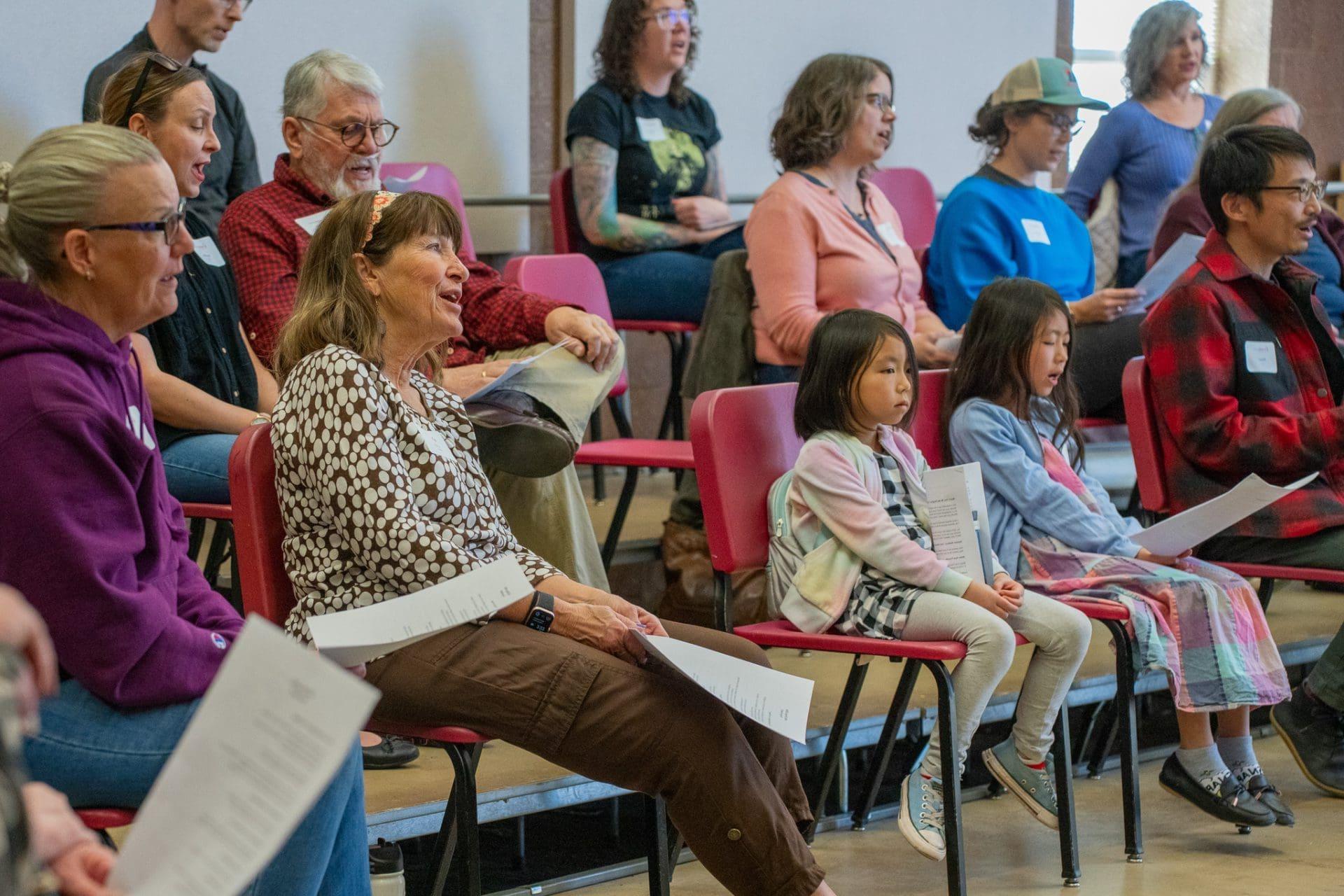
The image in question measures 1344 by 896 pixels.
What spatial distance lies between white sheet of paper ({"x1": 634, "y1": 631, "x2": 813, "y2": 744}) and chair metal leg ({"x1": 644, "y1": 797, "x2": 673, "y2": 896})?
20 centimetres

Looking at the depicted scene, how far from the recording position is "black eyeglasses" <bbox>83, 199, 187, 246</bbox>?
1.71m

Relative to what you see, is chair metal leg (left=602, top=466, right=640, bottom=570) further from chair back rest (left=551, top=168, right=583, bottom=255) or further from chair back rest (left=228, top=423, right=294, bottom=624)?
chair back rest (left=228, top=423, right=294, bottom=624)

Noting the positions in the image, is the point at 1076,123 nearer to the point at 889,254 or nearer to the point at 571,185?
the point at 889,254

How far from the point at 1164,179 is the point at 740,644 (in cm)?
299

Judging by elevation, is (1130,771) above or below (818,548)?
below

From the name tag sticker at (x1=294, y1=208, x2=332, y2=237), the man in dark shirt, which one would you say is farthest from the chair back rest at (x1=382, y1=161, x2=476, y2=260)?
the name tag sticker at (x1=294, y1=208, x2=332, y2=237)

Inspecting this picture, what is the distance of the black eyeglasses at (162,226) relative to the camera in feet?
5.62

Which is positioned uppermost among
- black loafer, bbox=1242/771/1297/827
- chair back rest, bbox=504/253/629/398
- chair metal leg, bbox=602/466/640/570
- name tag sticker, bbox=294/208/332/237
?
name tag sticker, bbox=294/208/332/237

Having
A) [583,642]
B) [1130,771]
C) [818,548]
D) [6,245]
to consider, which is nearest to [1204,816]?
[1130,771]

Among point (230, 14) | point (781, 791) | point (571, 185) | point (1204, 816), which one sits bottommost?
point (1204, 816)

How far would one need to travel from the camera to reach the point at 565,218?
421 cm

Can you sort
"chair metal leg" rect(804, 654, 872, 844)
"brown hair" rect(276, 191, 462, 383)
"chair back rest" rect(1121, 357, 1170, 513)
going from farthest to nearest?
"chair back rest" rect(1121, 357, 1170, 513) → "chair metal leg" rect(804, 654, 872, 844) → "brown hair" rect(276, 191, 462, 383)

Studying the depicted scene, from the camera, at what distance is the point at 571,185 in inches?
165

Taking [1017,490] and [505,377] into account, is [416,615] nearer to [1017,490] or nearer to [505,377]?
[505,377]
